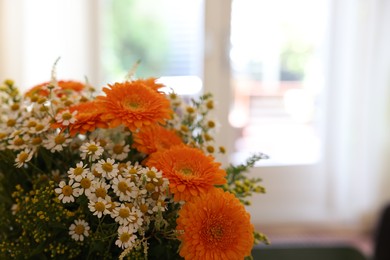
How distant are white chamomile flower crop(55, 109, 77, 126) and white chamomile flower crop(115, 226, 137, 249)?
159 mm

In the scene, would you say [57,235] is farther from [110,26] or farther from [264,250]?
[110,26]

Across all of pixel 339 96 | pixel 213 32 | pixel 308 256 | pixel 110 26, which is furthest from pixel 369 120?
pixel 308 256

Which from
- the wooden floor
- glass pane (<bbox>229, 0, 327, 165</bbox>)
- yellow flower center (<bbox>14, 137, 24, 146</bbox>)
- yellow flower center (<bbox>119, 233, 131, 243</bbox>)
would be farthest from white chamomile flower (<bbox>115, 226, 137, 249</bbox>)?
the wooden floor

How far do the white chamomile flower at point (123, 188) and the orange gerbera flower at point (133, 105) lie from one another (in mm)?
73

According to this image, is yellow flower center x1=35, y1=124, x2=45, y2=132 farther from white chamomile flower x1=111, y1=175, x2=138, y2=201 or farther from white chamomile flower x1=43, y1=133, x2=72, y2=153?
white chamomile flower x1=111, y1=175, x2=138, y2=201

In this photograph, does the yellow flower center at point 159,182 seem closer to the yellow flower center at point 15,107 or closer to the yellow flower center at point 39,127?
the yellow flower center at point 39,127

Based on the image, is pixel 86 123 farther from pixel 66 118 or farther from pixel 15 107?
pixel 15 107

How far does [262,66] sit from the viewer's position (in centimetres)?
316

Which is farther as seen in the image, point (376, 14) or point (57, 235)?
point (376, 14)

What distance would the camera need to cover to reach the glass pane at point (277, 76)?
10.1 feet

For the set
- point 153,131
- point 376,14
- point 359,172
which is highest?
point 376,14

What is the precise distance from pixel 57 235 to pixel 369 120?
104 inches

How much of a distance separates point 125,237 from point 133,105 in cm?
18

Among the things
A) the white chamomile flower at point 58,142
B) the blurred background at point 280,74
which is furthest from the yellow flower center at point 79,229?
the blurred background at point 280,74
